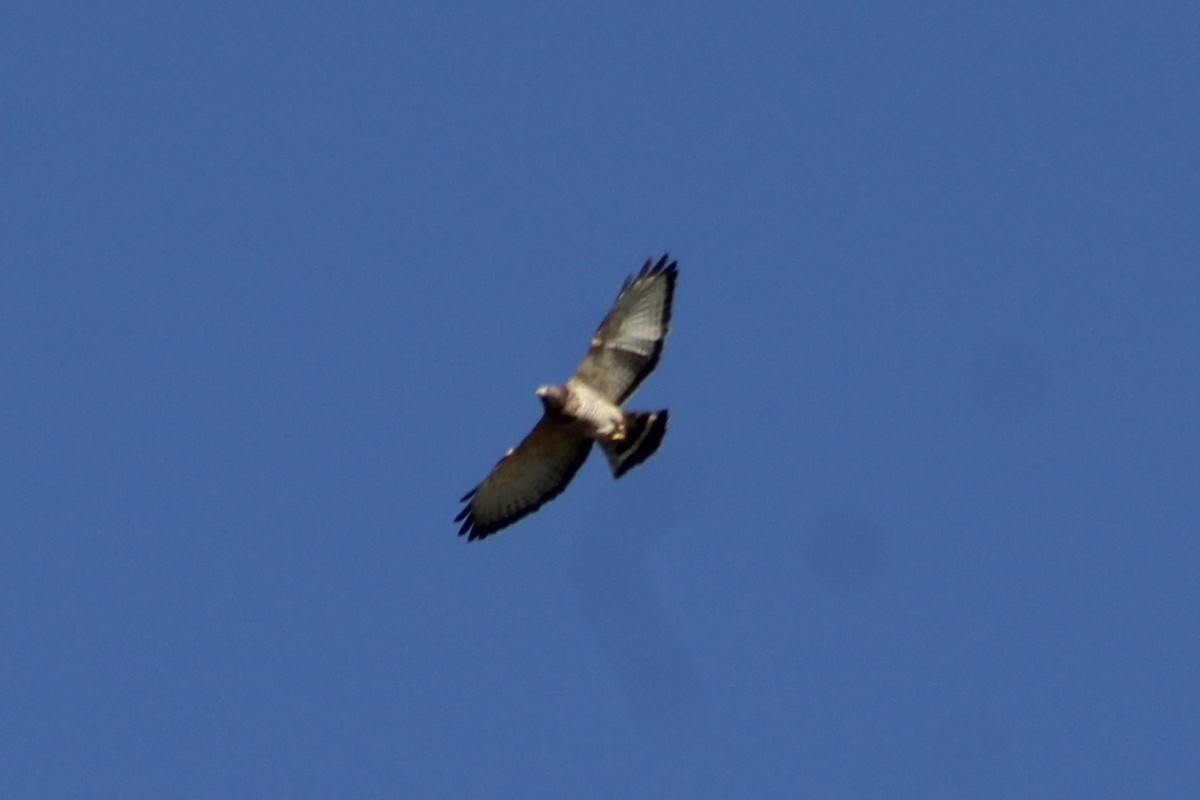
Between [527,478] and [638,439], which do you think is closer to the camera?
[638,439]

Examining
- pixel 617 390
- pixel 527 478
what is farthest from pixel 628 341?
pixel 527 478

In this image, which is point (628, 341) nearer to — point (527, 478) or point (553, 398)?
point (553, 398)

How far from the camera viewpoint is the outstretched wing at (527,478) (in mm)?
19469

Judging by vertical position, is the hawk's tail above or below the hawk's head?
below

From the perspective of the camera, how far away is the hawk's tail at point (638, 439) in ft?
62.7

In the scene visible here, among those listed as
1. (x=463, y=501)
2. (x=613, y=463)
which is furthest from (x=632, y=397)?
(x=463, y=501)

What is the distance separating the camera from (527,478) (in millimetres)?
19906

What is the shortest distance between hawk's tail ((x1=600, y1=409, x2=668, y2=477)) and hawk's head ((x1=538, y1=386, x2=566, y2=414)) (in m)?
0.48

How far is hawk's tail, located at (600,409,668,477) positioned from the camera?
19.1m

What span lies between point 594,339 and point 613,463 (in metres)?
0.95

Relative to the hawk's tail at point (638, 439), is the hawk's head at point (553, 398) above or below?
above

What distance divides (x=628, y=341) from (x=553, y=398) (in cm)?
69

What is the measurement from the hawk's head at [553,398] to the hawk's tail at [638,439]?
48 centimetres

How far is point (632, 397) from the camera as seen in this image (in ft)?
63.1
